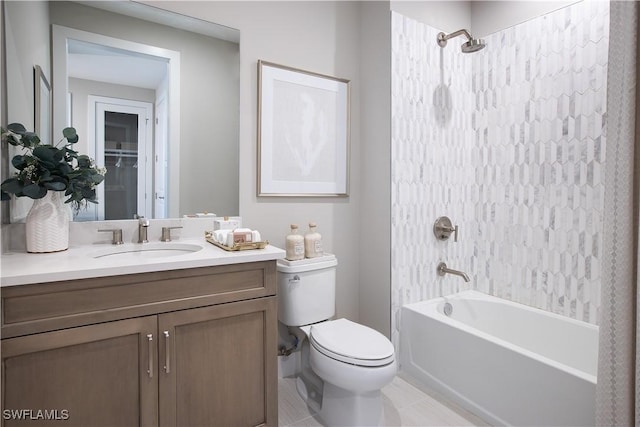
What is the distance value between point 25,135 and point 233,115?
0.94m

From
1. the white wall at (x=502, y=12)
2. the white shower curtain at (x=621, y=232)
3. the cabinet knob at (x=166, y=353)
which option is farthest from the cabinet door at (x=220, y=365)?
the white wall at (x=502, y=12)

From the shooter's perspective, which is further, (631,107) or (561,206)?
(561,206)

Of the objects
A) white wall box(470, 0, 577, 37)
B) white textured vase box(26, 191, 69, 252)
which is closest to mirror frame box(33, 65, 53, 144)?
white textured vase box(26, 191, 69, 252)

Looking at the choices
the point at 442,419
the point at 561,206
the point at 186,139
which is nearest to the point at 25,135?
the point at 186,139

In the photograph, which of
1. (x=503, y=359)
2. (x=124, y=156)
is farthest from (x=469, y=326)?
(x=124, y=156)

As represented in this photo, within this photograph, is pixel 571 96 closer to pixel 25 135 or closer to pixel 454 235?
pixel 454 235

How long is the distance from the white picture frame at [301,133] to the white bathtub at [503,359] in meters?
1.02

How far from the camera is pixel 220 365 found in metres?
1.47

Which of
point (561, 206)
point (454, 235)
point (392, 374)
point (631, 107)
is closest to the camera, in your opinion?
point (631, 107)

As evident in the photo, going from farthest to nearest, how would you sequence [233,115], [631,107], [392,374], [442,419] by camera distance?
[233,115]
[442,419]
[392,374]
[631,107]

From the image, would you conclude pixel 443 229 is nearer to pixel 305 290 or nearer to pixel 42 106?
pixel 305 290

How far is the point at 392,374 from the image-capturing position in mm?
1633

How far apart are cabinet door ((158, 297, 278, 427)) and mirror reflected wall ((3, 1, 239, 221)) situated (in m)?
0.71

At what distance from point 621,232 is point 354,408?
129 centimetres
